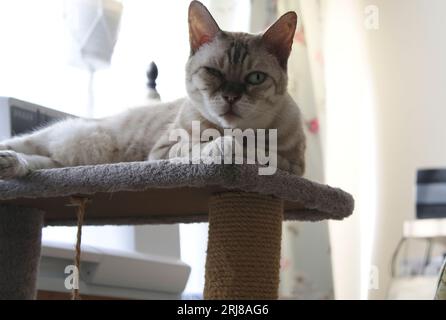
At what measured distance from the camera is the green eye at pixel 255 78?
3.83 ft

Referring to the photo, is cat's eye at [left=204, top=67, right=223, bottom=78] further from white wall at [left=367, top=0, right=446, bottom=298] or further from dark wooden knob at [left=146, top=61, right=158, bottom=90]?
white wall at [left=367, top=0, right=446, bottom=298]

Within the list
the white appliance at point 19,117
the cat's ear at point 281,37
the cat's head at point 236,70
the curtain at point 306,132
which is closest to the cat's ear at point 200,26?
the cat's head at point 236,70

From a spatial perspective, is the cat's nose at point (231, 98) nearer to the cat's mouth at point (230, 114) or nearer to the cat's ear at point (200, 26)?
the cat's mouth at point (230, 114)

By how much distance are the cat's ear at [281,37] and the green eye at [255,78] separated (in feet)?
0.26

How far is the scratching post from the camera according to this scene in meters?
1.28

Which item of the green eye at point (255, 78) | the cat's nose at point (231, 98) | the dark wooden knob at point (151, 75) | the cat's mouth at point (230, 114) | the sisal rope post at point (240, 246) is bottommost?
the sisal rope post at point (240, 246)

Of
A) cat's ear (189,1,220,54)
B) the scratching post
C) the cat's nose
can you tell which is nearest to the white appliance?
the scratching post

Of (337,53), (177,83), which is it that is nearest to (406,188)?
(337,53)

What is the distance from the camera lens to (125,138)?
4.50ft

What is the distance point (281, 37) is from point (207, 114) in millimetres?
212

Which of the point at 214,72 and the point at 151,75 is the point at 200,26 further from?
the point at 151,75

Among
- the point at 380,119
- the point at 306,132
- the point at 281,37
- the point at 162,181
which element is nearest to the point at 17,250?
the point at 162,181

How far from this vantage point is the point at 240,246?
42.2 inches

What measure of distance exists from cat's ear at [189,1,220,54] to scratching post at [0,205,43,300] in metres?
0.50
